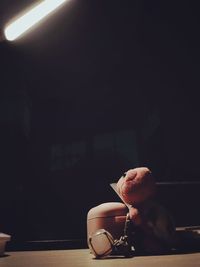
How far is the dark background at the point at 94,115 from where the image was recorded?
4.66 meters

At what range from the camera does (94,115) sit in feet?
16.9

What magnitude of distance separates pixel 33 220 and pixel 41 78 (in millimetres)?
2107

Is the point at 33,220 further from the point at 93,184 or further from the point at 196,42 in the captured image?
the point at 196,42

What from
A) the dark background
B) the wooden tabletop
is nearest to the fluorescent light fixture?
the wooden tabletop

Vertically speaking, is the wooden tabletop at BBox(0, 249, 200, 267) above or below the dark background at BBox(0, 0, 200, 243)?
below

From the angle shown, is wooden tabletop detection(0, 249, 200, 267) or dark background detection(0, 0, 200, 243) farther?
dark background detection(0, 0, 200, 243)

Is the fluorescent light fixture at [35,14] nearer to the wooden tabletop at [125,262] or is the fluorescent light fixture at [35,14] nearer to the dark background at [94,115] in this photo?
the wooden tabletop at [125,262]

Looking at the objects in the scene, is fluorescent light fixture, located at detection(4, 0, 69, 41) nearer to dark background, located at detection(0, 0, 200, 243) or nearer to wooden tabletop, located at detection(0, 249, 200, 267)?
wooden tabletop, located at detection(0, 249, 200, 267)

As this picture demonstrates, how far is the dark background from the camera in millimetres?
4664

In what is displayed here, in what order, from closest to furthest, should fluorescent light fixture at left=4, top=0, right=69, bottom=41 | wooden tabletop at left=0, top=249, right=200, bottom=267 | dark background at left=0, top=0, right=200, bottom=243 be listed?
1. fluorescent light fixture at left=4, top=0, right=69, bottom=41
2. wooden tabletop at left=0, top=249, right=200, bottom=267
3. dark background at left=0, top=0, right=200, bottom=243

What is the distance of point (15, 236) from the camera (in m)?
4.53

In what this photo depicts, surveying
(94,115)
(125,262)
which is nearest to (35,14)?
(125,262)

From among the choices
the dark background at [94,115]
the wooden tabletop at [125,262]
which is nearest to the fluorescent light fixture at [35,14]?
the wooden tabletop at [125,262]

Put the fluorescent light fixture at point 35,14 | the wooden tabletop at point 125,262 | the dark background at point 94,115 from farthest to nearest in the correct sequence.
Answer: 1. the dark background at point 94,115
2. the wooden tabletop at point 125,262
3. the fluorescent light fixture at point 35,14
